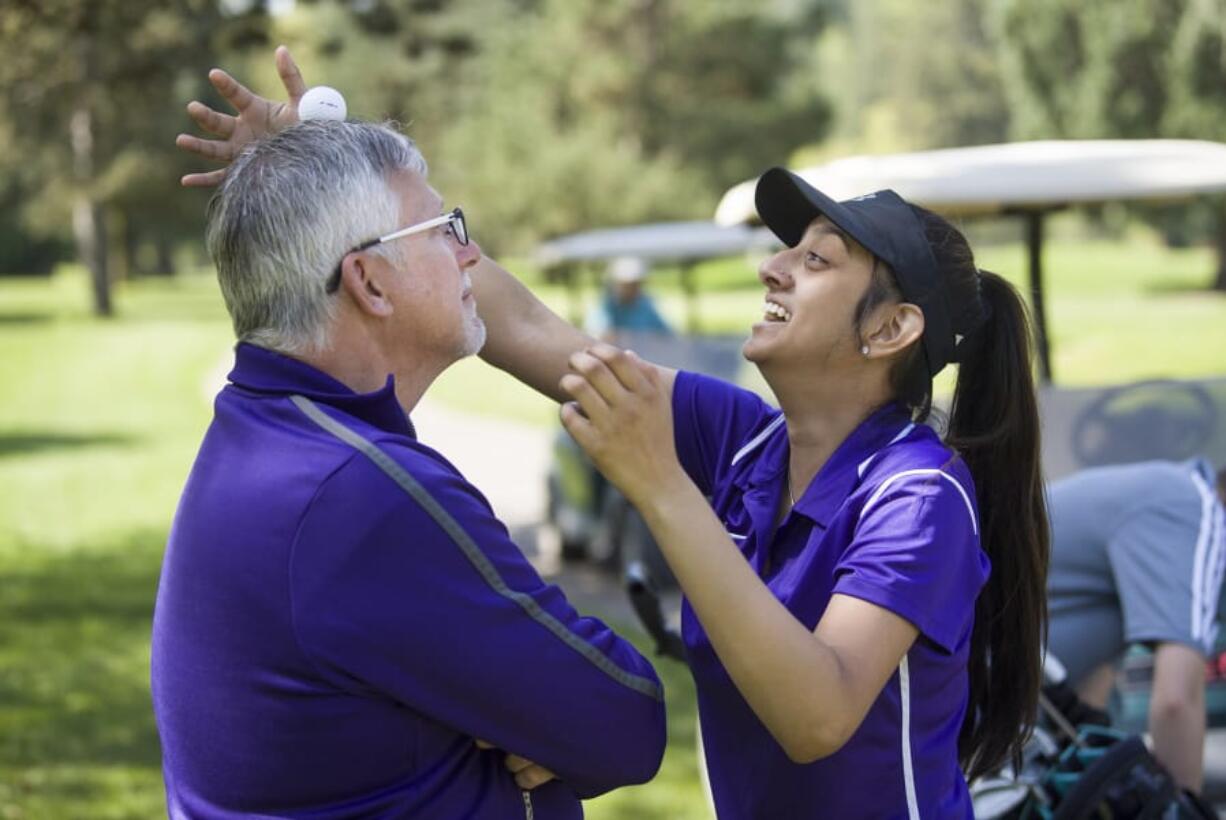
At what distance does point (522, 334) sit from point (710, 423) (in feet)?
1.36

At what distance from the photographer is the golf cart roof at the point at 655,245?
1109 centimetres

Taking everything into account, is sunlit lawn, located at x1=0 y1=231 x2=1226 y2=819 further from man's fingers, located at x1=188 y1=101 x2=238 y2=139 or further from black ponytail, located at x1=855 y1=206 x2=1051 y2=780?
man's fingers, located at x1=188 y1=101 x2=238 y2=139

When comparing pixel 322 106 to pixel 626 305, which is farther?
pixel 626 305

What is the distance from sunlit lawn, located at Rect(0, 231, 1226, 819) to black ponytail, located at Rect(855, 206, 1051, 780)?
2864mm

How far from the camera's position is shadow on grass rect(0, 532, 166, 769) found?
5.96 meters

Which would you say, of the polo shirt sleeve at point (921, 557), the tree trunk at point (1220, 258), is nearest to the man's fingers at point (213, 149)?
the polo shirt sleeve at point (921, 557)

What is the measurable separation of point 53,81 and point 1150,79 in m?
22.1

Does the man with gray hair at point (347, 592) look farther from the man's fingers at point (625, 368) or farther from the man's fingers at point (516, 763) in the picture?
the man's fingers at point (625, 368)

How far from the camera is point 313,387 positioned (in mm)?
1951

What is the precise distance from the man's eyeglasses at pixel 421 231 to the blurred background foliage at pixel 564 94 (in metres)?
0.48

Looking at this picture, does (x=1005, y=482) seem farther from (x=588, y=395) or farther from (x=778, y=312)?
(x=588, y=395)

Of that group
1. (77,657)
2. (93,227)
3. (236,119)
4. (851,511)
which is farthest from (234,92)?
(93,227)

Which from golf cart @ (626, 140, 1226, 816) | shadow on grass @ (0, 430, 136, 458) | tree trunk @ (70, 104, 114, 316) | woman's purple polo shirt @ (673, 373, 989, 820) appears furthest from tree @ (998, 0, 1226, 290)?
tree trunk @ (70, 104, 114, 316)

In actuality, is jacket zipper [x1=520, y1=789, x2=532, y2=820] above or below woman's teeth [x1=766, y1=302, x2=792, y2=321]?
below
